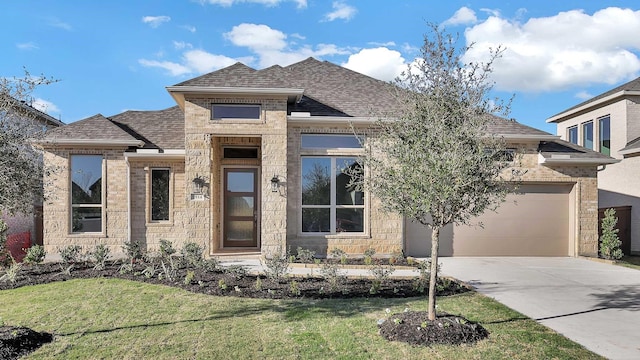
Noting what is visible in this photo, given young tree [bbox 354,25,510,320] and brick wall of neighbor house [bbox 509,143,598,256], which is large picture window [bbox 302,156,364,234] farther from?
young tree [bbox 354,25,510,320]

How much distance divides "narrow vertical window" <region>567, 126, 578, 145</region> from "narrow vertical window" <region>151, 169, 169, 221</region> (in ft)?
60.0

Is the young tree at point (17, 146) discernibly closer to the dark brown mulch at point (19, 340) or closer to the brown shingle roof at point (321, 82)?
the dark brown mulch at point (19, 340)

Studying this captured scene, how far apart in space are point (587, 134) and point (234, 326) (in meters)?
19.4

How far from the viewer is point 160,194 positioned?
13.2m

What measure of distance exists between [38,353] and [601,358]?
21.5 feet

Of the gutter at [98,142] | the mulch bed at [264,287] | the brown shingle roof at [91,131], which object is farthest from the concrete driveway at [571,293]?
the brown shingle roof at [91,131]

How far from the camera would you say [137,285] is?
8602 mm

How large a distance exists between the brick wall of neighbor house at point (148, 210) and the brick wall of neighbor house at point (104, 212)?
0.27m

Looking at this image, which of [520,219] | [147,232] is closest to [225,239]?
[147,232]

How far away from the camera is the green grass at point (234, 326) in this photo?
513 centimetres

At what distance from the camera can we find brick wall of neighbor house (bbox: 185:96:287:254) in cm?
1184

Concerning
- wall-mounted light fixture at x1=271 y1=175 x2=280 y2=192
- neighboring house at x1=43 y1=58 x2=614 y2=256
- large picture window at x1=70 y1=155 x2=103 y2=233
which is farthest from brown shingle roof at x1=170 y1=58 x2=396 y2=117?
large picture window at x1=70 y1=155 x2=103 y2=233

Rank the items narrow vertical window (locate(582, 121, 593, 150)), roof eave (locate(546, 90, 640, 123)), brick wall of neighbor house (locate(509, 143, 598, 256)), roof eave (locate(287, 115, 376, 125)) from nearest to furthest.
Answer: roof eave (locate(287, 115, 376, 125)), brick wall of neighbor house (locate(509, 143, 598, 256)), roof eave (locate(546, 90, 640, 123)), narrow vertical window (locate(582, 121, 593, 150))

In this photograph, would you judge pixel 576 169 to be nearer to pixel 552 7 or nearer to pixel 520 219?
pixel 520 219
